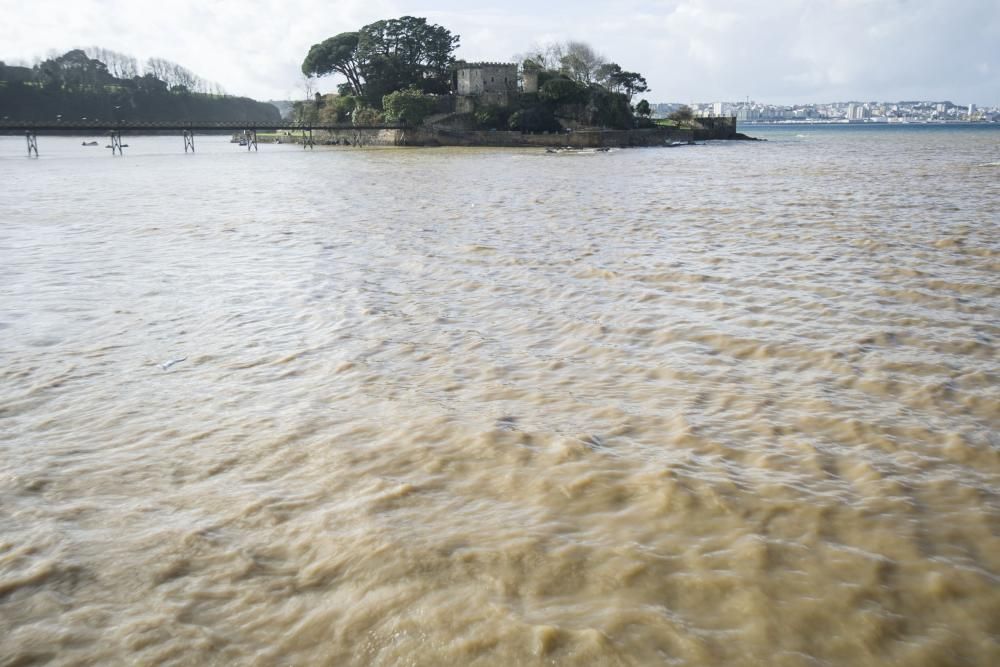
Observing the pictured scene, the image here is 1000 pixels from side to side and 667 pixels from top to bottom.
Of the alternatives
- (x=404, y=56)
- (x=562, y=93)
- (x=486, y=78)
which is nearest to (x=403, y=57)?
(x=404, y=56)

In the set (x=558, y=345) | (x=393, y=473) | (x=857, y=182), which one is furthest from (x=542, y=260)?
(x=857, y=182)

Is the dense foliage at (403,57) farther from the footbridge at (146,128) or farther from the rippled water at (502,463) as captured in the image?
the rippled water at (502,463)

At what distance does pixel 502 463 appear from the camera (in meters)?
5.05

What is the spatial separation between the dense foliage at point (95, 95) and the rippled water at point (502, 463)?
140448mm

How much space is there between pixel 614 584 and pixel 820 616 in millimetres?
983

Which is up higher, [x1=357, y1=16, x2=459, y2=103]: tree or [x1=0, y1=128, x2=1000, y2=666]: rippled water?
[x1=357, y1=16, x2=459, y2=103]: tree

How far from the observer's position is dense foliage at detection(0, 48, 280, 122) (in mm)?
124250

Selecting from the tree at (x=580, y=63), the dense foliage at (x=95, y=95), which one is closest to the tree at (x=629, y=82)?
the tree at (x=580, y=63)

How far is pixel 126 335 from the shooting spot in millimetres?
8188

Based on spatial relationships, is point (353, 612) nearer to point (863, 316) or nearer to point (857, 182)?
point (863, 316)

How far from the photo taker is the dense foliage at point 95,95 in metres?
124

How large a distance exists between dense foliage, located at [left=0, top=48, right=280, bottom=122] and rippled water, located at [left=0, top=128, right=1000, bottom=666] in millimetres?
140448

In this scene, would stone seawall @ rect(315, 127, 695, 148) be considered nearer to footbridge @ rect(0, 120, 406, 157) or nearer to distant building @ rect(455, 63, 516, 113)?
footbridge @ rect(0, 120, 406, 157)

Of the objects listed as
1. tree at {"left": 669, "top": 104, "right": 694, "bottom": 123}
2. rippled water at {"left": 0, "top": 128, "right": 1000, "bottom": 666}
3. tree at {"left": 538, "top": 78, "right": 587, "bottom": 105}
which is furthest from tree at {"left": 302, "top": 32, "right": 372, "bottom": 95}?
rippled water at {"left": 0, "top": 128, "right": 1000, "bottom": 666}
